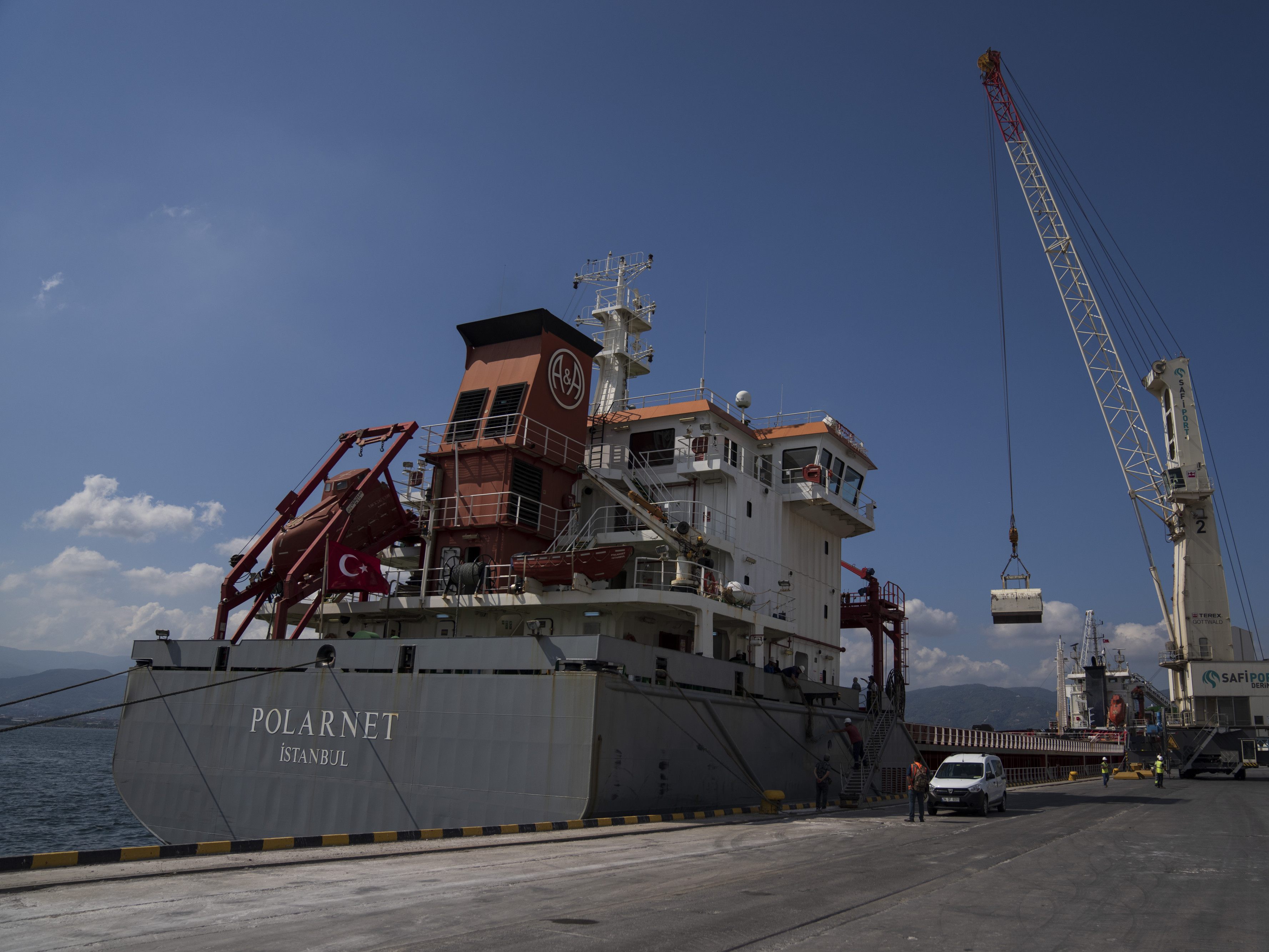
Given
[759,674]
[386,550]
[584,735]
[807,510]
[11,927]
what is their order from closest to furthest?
[11,927] < [584,735] < [759,674] < [386,550] < [807,510]

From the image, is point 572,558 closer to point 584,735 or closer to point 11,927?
point 584,735

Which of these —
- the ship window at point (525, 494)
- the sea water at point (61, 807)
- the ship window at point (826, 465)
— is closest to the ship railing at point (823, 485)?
the ship window at point (826, 465)

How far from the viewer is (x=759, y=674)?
20.8 m

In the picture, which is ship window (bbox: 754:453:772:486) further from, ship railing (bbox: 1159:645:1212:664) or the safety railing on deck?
ship railing (bbox: 1159:645:1212:664)

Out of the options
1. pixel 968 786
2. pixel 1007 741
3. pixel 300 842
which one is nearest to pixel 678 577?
pixel 968 786

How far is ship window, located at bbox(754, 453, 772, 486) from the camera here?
26672 mm

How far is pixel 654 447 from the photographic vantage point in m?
26.2

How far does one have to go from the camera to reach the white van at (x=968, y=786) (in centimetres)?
1941

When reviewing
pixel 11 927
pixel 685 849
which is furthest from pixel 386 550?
pixel 11 927

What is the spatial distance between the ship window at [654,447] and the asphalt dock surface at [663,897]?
12.9m

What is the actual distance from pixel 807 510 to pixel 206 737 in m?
18.4

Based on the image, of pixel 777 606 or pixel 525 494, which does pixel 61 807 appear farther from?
pixel 777 606

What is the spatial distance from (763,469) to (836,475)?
266 cm

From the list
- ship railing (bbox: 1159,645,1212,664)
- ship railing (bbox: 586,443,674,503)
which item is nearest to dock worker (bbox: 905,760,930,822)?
ship railing (bbox: 586,443,674,503)
